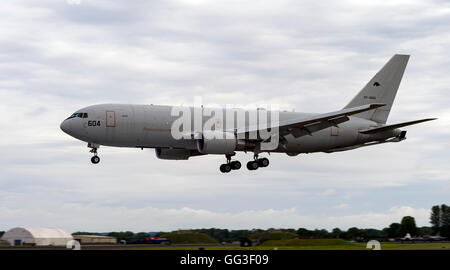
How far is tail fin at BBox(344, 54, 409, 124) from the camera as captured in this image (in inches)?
3024

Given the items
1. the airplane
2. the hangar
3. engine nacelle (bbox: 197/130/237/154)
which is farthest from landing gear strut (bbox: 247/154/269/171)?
the hangar

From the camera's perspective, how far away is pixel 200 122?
6575 centimetres

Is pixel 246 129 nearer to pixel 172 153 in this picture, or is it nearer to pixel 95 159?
pixel 172 153

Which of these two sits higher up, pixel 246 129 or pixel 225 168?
pixel 246 129

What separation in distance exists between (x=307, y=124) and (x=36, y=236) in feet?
87.3

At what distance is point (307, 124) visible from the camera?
6750 cm

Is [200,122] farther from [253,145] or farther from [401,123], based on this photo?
[401,123]

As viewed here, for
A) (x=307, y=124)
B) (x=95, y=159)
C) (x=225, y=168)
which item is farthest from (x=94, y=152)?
(x=307, y=124)

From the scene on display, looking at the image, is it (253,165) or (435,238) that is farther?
(435,238)

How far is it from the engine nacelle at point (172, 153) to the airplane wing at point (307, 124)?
277 inches
